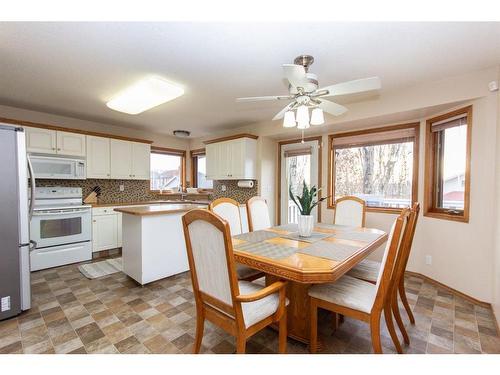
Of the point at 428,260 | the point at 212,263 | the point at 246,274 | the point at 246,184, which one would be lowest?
the point at 428,260

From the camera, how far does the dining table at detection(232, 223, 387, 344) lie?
129 centimetres

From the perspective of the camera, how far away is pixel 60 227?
3307 millimetres

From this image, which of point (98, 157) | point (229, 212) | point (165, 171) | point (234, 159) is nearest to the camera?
point (229, 212)

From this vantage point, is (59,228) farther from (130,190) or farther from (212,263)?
(212,263)

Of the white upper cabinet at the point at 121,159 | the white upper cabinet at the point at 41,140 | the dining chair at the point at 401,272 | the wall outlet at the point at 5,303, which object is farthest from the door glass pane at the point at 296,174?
the white upper cabinet at the point at 41,140

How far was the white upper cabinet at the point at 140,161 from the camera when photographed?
440 cm

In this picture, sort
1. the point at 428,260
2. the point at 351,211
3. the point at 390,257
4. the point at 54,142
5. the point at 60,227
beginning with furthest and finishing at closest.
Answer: the point at 54,142 < the point at 60,227 < the point at 351,211 < the point at 428,260 < the point at 390,257

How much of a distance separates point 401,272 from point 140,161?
4.44 metres

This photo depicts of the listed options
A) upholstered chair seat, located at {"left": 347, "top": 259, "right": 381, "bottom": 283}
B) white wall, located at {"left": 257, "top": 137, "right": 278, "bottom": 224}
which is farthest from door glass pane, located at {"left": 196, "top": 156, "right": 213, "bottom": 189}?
upholstered chair seat, located at {"left": 347, "top": 259, "right": 381, "bottom": 283}

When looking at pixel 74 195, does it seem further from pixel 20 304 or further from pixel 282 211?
pixel 282 211

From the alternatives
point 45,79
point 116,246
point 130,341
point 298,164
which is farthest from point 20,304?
point 298,164

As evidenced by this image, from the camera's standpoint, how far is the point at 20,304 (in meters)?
2.04

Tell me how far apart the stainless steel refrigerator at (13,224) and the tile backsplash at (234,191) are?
3117 mm

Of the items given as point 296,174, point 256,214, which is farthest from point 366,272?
point 296,174
